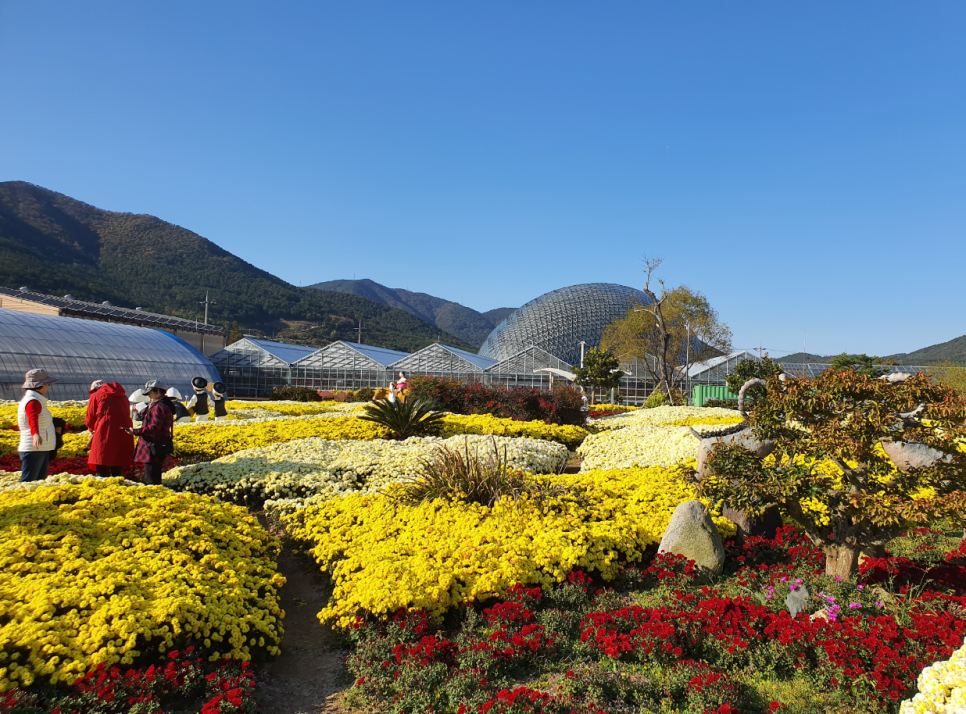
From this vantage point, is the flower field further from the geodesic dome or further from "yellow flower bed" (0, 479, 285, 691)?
the geodesic dome

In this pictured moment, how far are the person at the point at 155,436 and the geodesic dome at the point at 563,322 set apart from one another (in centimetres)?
5632

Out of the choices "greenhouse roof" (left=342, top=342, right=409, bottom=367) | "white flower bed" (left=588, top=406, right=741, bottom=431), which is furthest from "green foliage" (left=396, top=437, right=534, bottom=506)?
"greenhouse roof" (left=342, top=342, right=409, bottom=367)

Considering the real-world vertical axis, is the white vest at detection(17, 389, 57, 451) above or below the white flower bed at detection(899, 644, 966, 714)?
above

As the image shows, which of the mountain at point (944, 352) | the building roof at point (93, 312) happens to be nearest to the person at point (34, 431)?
the building roof at point (93, 312)

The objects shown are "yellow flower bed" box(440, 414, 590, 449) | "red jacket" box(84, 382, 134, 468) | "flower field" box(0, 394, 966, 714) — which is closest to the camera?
"flower field" box(0, 394, 966, 714)

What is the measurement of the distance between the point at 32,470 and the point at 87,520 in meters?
2.63

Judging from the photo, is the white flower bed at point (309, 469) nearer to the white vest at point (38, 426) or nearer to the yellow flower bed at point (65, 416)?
the white vest at point (38, 426)

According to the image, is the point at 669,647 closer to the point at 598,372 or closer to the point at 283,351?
the point at 598,372

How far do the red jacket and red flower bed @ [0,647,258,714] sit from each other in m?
4.71

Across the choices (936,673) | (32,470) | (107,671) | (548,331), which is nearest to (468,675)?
(107,671)

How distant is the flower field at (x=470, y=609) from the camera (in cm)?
318

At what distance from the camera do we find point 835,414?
14.6 feet

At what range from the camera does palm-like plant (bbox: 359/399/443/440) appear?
12.1m

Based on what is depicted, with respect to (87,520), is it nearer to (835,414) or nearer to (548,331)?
(835,414)
